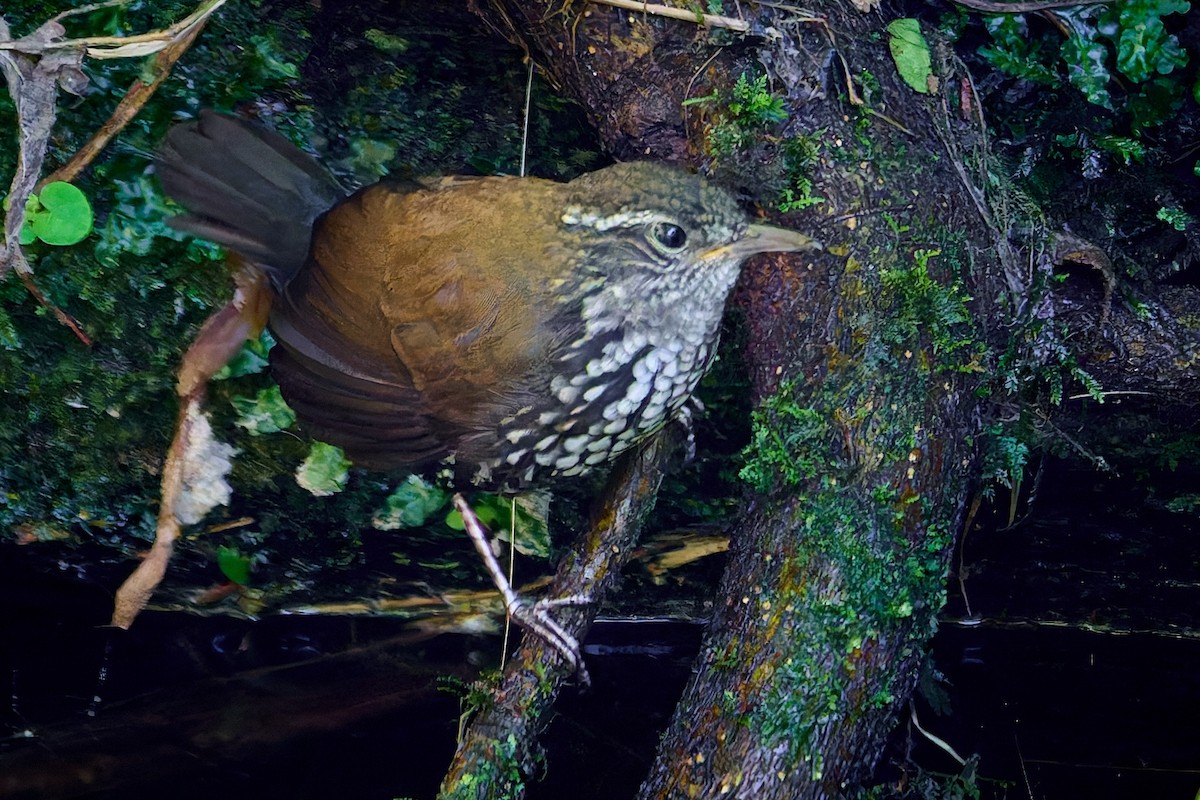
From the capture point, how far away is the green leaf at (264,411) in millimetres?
3209

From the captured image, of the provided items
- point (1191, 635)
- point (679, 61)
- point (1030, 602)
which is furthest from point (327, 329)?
point (1191, 635)

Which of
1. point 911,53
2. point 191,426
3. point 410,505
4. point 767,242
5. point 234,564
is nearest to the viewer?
point 767,242

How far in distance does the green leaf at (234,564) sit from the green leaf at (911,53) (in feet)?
9.19

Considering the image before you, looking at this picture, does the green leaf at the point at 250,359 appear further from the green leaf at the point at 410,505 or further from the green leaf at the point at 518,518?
the green leaf at the point at 518,518

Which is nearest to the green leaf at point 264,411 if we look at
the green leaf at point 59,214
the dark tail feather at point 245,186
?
the dark tail feather at point 245,186

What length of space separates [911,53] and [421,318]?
1.46 meters

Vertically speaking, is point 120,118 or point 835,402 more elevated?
point 120,118

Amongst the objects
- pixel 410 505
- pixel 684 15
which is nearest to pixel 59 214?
pixel 410 505

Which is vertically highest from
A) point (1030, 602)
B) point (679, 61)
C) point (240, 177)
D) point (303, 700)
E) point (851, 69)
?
point (240, 177)

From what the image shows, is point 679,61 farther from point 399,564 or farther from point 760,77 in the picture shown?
point 399,564

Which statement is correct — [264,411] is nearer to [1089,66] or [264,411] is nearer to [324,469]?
[324,469]

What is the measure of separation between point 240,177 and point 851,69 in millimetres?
1629

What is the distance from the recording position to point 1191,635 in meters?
3.60

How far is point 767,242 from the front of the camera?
7.65 feet
